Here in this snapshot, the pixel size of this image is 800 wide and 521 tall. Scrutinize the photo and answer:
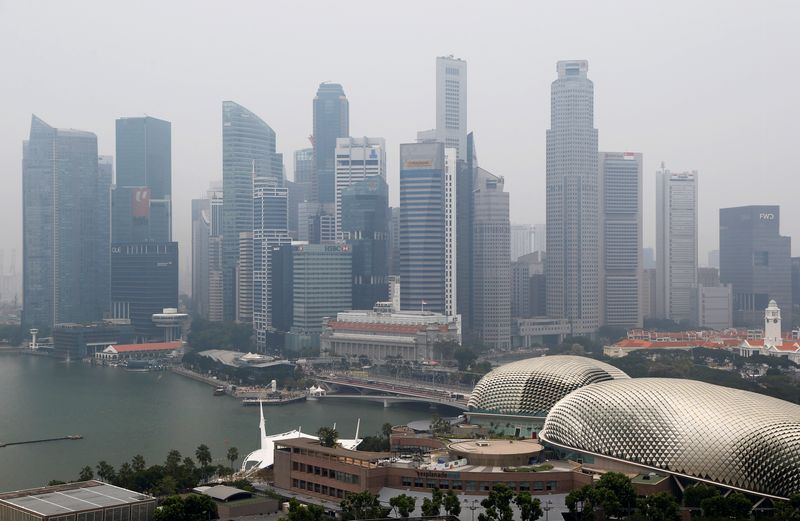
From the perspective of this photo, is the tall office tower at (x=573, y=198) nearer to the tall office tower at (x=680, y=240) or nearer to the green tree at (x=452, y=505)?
the tall office tower at (x=680, y=240)

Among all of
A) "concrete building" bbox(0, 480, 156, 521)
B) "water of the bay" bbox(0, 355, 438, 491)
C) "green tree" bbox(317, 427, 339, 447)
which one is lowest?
"water of the bay" bbox(0, 355, 438, 491)

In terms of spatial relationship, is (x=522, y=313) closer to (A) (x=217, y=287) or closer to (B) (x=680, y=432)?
(A) (x=217, y=287)

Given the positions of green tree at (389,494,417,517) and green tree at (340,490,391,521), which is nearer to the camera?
green tree at (389,494,417,517)

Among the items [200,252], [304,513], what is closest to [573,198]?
[200,252]

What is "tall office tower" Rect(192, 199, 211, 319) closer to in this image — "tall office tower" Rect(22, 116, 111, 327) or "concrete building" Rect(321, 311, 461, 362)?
"tall office tower" Rect(22, 116, 111, 327)

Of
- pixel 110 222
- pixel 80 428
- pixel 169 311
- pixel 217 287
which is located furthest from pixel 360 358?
pixel 110 222

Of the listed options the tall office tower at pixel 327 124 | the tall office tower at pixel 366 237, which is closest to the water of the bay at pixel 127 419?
the tall office tower at pixel 366 237

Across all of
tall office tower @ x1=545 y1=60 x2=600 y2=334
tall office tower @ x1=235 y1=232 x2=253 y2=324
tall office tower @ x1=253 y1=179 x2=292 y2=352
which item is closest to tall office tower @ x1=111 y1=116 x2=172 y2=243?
tall office tower @ x1=235 y1=232 x2=253 y2=324
